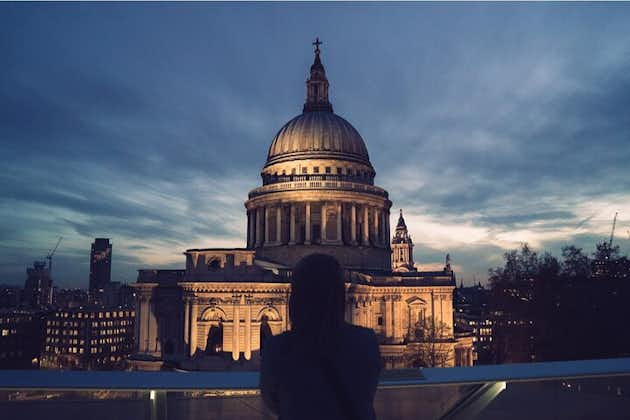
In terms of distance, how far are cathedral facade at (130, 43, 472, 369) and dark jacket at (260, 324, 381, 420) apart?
5243 cm

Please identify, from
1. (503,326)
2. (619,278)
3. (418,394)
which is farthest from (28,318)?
(418,394)

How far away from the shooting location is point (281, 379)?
3719mm

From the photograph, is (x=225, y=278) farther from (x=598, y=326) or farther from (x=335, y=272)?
(x=335, y=272)

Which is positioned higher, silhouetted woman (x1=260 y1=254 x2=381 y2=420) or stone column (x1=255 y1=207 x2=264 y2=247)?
stone column (x1=255 y1=207 x2=264 y2=247)

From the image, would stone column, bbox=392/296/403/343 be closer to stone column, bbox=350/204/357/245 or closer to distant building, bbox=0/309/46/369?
stone column, bbox=350/204/357/245

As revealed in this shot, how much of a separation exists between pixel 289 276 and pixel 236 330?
24.8ft

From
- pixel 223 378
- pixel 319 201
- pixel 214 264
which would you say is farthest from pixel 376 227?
pixel 223 378

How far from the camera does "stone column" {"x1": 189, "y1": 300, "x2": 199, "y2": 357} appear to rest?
184ft

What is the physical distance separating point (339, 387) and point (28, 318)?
16750cm

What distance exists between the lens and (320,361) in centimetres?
370

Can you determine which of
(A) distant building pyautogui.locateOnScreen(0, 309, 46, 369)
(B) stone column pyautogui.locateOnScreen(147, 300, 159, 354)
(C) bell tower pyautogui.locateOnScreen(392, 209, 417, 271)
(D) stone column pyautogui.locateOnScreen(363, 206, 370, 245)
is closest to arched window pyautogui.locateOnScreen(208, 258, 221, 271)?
(B) stone column pyautogui.locateOnScreen(147, 300, 159, 354)

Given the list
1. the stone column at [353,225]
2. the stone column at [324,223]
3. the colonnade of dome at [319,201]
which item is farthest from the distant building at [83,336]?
the stone column at [353,225]

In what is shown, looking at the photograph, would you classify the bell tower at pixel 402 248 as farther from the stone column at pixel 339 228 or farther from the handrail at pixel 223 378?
the handrail at pixel 223 378

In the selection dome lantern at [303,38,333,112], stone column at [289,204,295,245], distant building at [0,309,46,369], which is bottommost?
distant building at [0,309,46,369]
